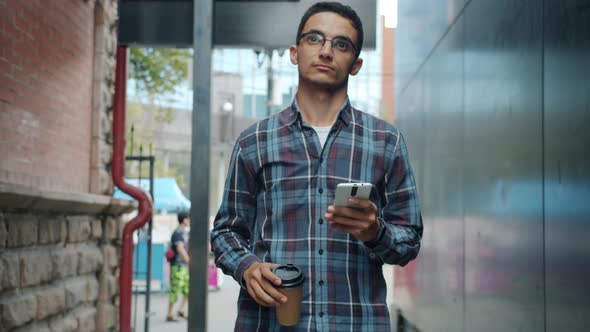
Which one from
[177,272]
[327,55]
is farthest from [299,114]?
[177,272]

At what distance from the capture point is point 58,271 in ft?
19.2

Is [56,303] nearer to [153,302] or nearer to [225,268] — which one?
[225,268]

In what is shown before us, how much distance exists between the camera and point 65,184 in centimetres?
623

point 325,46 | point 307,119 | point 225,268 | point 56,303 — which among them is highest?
point 325,46

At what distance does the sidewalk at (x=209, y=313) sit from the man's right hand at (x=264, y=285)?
7340 millimetres

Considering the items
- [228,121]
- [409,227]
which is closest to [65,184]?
[409,227]

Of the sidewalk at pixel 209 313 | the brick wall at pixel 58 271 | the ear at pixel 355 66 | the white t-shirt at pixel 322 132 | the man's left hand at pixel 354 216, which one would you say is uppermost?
the ear at pixel 355 66

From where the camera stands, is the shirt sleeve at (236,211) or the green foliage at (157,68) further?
Result: the green foliage at (157,68)

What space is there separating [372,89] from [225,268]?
1855 inches

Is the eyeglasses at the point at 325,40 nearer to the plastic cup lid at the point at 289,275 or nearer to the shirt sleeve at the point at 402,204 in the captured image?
the shirt sleeve at the point at 402,204

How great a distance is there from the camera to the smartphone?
200 cm

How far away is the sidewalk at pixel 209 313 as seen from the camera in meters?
12.3

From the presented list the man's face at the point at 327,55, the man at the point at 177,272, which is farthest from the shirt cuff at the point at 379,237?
the man at the point at 177,272

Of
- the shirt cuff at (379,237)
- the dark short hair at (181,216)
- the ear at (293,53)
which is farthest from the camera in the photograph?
the dark short hair at (181,216)
